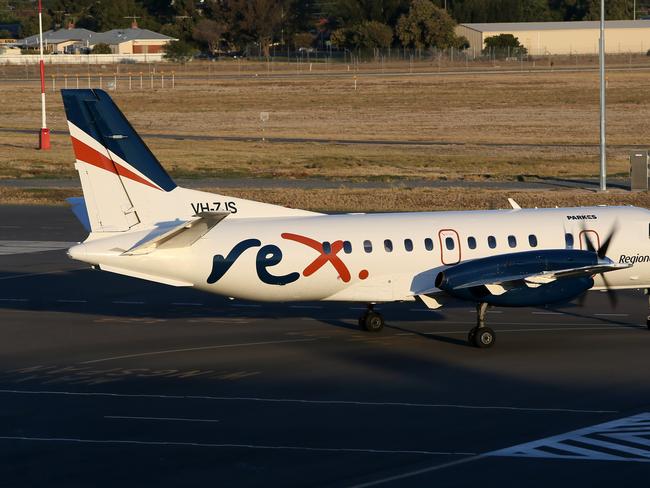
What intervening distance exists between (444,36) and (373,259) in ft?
451

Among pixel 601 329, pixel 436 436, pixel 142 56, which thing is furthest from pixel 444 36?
pixel 436 436

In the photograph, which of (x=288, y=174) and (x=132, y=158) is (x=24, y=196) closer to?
(x=288, y=174)

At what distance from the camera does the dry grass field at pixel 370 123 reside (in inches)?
2667

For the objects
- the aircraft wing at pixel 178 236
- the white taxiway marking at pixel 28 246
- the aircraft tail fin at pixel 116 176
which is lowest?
the white taxiway marking at pixel 28 246

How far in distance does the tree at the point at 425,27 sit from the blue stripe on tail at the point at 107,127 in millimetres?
135143

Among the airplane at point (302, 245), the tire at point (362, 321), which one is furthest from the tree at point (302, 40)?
the airplane at point (302, 245)

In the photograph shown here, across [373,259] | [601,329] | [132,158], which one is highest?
[132,158]

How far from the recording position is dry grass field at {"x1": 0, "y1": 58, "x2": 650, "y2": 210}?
6775 centimetres

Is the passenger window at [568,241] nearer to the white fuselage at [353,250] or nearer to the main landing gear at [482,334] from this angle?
the white fuselage at [353,250]

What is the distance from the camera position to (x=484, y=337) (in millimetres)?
26859

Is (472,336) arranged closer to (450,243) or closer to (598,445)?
(450,243)

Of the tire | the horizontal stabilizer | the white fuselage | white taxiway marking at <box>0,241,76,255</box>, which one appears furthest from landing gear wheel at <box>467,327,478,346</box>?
white taxiway marking at <box>0,241,76,255</box>

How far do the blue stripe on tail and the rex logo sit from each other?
7.24ft

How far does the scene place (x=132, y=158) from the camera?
27219 millimetres
